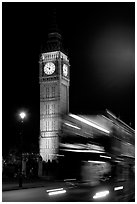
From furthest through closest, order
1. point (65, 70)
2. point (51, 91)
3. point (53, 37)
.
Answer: point (53, 37)
point (65, 70)
point (51, 91)

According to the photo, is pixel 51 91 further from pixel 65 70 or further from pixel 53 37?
pixel 53 37

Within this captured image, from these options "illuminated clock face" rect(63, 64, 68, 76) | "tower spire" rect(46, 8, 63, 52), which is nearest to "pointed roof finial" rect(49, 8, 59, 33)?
"tower spire" rect(46, 8, 63, 52)

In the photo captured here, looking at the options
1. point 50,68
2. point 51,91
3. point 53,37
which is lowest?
point 51,91

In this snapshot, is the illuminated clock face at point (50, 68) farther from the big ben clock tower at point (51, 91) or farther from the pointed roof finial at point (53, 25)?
the pointed roof finial at point (53, 25)

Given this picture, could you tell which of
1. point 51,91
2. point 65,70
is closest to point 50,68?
point 65,70

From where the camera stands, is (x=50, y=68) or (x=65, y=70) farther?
(x=65, y=70)

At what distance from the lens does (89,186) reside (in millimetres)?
19969

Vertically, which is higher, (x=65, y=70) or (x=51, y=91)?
(x=65, y=70)

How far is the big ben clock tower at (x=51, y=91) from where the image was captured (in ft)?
256

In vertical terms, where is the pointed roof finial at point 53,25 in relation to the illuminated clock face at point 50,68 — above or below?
above

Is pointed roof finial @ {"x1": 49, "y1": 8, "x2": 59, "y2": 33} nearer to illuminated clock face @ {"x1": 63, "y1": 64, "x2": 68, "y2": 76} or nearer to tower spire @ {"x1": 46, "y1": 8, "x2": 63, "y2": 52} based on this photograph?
tower spire @ {"x1": 46, "y1": 8, "x2": 63, "y2": 52}

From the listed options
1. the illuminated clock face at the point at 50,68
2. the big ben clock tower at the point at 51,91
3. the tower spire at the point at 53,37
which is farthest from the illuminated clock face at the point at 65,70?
the tower spire at the point at 53,37

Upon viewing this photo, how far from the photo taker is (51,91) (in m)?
79.5

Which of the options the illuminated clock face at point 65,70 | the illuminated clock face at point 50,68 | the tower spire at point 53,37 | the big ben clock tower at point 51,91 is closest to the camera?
the big ben clock tower at point 51,91
